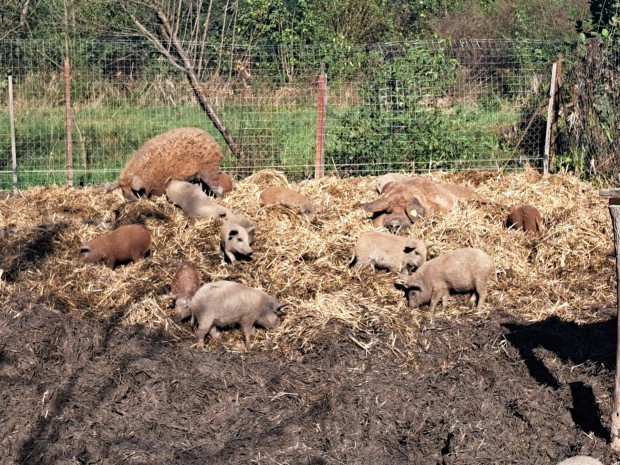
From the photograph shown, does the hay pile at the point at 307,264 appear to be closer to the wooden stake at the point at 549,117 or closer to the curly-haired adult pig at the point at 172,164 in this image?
the curly-haired adult pig at the point at 172,164

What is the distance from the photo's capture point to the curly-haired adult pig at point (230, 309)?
6.93 meters

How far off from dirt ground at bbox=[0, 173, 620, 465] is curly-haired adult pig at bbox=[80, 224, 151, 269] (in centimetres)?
17

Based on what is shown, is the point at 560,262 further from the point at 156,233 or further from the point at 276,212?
the point at 156,233

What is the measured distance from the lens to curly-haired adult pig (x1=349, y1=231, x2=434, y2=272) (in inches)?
324

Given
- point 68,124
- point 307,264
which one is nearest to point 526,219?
point 307,264

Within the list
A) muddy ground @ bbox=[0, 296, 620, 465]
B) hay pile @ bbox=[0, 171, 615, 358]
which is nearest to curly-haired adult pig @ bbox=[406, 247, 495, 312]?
hay pile @ bbox=[0, 171, 615, 358]

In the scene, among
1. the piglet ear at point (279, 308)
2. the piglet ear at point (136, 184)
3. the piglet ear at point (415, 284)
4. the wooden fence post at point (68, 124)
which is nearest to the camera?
the piglet ear at point (279, 308)

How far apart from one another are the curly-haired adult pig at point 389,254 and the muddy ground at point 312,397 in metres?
1.06

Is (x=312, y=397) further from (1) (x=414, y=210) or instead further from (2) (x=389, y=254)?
(1) (x=414, y=210)

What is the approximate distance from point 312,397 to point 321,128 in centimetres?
683

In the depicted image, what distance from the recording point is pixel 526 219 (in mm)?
9305

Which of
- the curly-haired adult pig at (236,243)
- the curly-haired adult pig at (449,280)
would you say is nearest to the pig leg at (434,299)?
the curly-haired adult pig at (449,280)

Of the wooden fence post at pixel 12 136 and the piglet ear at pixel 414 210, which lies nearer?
the piglet ear at pixel 414 210

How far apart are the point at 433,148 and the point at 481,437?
7.64 m
